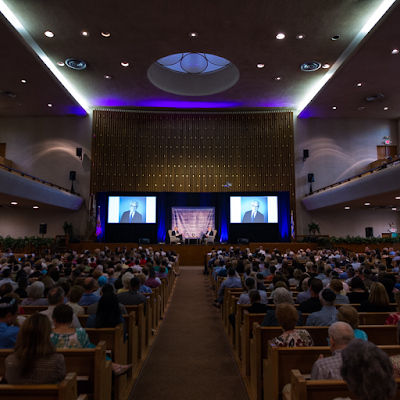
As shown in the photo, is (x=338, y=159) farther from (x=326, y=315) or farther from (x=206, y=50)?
(x=326, y=315)

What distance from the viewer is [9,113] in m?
17.4

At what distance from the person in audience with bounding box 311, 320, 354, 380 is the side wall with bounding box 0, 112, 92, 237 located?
17.0 m

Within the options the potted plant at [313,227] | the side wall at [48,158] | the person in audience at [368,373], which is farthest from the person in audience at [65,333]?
the potted plant at [313,227]

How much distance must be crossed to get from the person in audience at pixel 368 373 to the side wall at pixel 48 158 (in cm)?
1758

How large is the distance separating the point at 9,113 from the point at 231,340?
17.8m

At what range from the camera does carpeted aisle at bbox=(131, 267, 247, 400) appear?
10.7ft

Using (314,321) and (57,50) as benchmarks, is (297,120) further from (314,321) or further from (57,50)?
(314,321)

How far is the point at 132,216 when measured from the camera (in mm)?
17391

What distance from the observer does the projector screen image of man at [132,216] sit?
17328 millimetres

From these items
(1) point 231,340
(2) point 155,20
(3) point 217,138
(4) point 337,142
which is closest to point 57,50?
(2) point 155,20

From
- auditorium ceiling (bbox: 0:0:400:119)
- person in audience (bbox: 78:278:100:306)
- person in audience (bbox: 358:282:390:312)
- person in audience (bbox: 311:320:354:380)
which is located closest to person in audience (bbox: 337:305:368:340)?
person in audience (bbox: 311:320:354:380)

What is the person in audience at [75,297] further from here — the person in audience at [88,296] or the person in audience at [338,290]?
the person in audience at [338,290]

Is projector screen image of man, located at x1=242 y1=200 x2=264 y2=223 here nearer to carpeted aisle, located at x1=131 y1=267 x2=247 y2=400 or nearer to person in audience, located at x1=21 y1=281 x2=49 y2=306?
carpeted aisle, located at x1=131 y1=267 x2=247 y2=400

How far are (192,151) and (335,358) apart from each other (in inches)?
656
